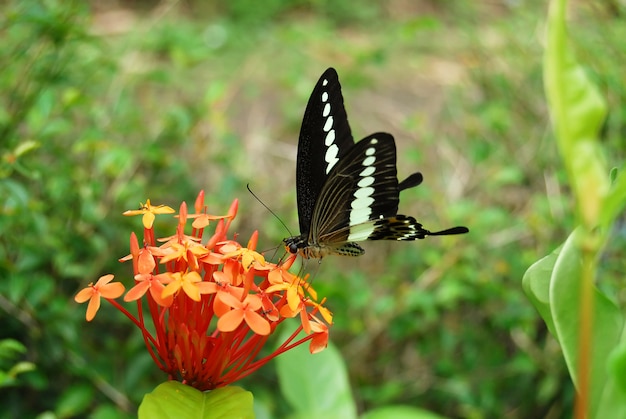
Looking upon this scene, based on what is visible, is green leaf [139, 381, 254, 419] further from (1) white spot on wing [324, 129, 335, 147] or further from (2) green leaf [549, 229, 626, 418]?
(1) white spot on wing [324, 129, 335, 147]

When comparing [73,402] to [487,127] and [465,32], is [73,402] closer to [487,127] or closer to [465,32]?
[487,127]

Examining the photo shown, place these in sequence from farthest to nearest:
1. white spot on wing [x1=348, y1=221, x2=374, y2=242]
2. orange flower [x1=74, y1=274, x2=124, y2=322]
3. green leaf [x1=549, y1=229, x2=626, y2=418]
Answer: white spot on wing [x1=348, y1=221, x2=374, y2=242] < orange flower [x1=74, y1=274, x2=124, y2=322] < green leaf [x1=549, y1=229, x2=626, y2=418]

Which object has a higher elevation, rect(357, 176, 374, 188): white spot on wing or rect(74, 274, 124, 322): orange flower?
rect(357, 176, 374, 188): white spot on wing

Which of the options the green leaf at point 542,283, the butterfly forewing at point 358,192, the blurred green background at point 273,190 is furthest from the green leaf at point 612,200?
the blurred green background at point 273,190

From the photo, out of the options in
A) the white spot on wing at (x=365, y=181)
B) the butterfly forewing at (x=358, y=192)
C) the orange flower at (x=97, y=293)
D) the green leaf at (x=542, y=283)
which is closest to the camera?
the green leaf at (x=542, y=283)

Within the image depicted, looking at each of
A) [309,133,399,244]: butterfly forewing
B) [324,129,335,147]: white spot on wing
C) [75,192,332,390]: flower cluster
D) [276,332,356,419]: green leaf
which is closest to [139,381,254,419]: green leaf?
[75,192,332,390]: flower cluster

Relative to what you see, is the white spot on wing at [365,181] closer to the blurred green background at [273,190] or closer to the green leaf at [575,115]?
the blurred green background at [273,190]
